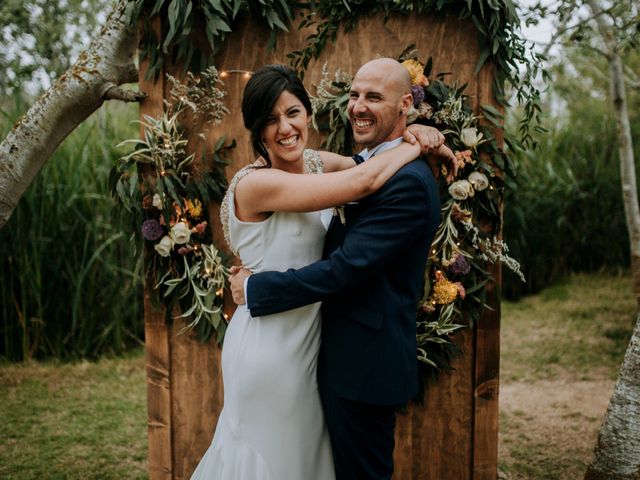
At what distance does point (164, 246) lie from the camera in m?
2.82

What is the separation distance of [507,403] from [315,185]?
134 inches

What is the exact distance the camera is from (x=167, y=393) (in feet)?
9.87

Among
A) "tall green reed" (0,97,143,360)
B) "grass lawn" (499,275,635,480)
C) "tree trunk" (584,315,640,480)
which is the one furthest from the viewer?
"tall green reed" (0,97,143,360)

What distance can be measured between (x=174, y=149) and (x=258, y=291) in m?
1.02

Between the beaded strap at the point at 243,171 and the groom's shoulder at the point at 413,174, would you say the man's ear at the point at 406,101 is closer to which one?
the groom's shoulder at the point at 413,174

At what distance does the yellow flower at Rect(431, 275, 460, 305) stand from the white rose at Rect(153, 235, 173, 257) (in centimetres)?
125

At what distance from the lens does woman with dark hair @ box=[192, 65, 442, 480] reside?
6.98 ft

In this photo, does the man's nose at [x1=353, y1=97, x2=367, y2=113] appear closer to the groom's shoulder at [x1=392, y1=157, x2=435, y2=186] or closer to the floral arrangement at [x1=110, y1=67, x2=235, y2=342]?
the groom's shoulder at [x1=392, y1=157, x2=435, y2=186]

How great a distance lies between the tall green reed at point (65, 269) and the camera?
503 centimetres

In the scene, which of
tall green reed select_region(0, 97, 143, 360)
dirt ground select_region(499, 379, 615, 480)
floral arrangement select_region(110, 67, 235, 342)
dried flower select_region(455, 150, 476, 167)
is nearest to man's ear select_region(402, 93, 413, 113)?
dried flower select_region(455, 150, 476, 167)

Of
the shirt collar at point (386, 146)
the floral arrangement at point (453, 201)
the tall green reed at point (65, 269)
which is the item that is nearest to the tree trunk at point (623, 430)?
the floral arrangement at point (453, 201)

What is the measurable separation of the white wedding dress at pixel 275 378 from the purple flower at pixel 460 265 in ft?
2.67

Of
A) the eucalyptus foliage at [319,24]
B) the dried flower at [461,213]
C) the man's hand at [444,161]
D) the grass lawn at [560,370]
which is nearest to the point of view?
the man's hand at [444,161]

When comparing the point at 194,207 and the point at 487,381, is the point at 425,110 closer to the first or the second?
the point at 194,207
